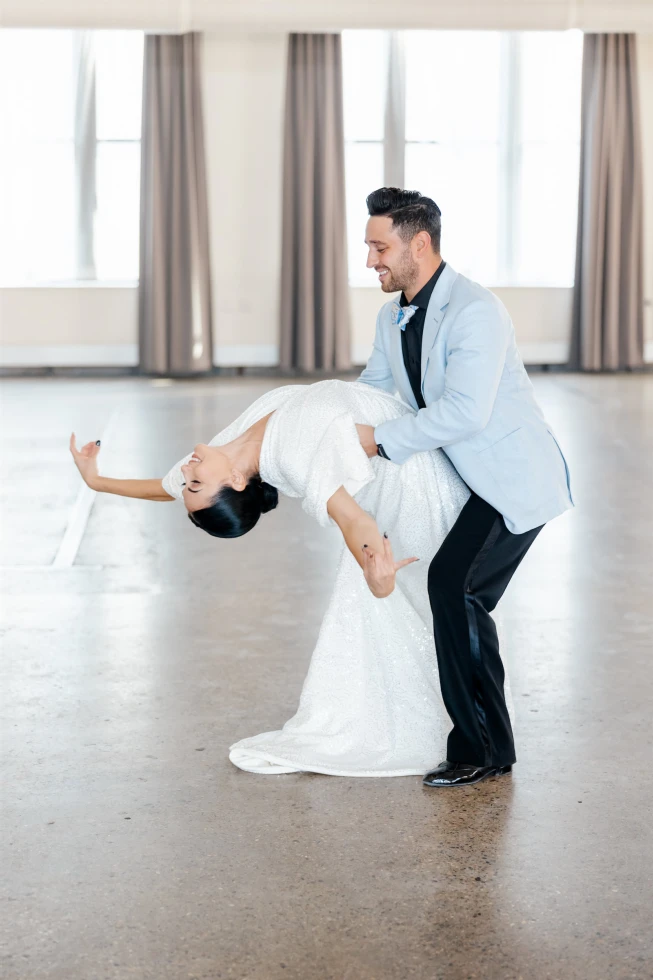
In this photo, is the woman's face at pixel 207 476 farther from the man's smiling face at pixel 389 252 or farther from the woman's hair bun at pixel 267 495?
the man's smiling face at pixel 389 252

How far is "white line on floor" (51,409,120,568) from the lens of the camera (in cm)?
454

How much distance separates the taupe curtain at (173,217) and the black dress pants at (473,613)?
7848 mm

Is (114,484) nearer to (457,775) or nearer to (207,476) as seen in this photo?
(207,476)

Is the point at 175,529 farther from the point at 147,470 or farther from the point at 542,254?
the point at 542,254

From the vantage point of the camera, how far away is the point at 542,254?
1077cm

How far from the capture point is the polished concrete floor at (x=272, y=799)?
2.02m

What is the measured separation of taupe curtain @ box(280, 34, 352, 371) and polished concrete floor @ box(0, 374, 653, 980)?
564 cm

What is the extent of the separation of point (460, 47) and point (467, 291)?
8.69 meters

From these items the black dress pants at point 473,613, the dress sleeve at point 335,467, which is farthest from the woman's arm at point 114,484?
the black dress pants at point 473,613

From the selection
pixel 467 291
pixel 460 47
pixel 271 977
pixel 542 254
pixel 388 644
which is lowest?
pixel 271 977

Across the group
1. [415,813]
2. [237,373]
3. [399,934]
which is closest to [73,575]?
[415,813]

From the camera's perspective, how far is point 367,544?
2365 millimetres

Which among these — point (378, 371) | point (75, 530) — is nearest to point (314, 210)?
point (75, 530)

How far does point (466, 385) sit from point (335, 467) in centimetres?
32
